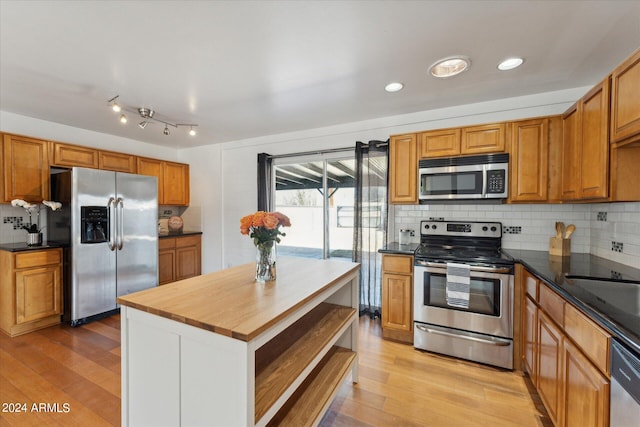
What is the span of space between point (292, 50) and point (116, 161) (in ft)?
11.3

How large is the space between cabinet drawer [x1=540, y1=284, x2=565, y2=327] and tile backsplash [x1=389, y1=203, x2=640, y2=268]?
28.8 inches

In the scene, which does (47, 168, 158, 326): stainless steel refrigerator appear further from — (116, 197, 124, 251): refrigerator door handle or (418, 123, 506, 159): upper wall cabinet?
(418, 123, 506, 159): upper wall cabinet

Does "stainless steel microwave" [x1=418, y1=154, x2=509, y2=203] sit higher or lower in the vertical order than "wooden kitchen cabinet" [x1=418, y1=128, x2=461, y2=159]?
lower

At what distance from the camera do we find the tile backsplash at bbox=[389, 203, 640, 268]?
79.1 inches

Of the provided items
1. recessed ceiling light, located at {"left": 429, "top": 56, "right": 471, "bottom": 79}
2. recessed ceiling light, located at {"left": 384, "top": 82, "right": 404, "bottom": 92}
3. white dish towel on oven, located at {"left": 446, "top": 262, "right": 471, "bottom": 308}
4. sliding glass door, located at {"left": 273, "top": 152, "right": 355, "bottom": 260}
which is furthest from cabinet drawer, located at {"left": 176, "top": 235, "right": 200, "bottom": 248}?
recessed ceiling light, located at {"left": 429, "top": 56, "right": 471, "bottom": 79}

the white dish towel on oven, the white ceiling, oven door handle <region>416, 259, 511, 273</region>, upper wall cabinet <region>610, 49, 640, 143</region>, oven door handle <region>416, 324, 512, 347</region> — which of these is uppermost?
the white ceiling

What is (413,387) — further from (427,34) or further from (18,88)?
(18,88)

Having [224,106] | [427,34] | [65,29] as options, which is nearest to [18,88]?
[65,29]

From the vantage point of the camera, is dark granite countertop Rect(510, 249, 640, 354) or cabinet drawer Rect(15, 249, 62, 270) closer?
dark granite countertop Rect(510, 249, 640, 354)

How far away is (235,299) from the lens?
1391 millimetres

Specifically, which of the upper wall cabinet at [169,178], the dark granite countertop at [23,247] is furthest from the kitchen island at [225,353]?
the upper wall cabinet at [169,178]

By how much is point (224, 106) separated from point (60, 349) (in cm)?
295

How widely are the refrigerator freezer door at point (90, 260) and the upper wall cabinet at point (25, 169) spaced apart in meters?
0.56

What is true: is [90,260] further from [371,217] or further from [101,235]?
[371,217]
